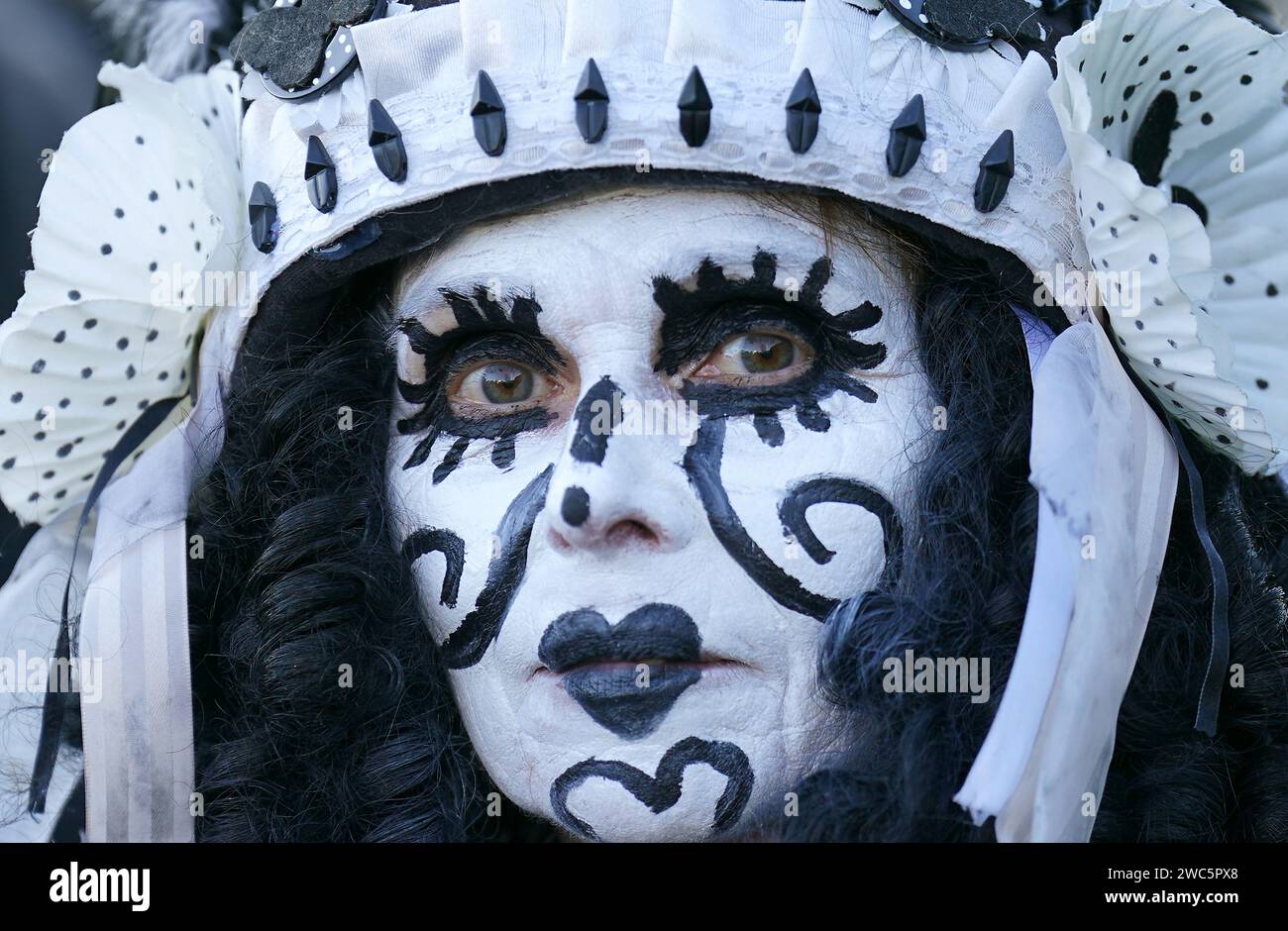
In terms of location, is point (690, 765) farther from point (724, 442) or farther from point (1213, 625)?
point (1213, 625)

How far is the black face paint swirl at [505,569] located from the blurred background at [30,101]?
149cm

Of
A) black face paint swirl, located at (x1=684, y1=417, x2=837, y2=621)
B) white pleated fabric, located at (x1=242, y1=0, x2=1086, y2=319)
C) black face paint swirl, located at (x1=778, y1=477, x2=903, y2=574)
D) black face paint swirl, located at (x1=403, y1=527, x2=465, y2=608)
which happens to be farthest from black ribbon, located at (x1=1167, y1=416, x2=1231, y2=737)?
black face paint swirl, located at (x1=403, y1=527, x2=465, y2=608)

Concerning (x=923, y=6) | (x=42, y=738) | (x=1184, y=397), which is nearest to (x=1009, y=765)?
(x=1184, y=397)

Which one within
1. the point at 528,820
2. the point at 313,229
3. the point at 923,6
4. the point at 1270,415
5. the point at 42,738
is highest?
the point at 923,6

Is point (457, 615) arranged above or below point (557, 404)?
below

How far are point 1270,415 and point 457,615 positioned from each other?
1.14 meters

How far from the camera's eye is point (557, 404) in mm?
1996

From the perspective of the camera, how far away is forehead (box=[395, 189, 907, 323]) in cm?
189

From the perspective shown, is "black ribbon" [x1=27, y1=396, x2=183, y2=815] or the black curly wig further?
"black ribbon" [x1=27, y1=396, x2=183, y2=815]

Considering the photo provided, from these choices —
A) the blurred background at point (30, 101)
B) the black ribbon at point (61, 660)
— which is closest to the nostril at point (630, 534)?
the black ribbon at point (61, 660)

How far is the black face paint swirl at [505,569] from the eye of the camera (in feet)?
6.27

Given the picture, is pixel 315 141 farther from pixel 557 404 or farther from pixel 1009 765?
pixel 1009 765

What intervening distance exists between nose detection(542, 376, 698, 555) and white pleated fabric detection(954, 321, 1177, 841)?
0.45m

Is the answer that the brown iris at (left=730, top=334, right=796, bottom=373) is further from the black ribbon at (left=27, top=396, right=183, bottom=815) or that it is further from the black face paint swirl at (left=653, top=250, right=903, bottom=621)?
the black ribbon at (left=27, top=396, right=183, bottom=815)
